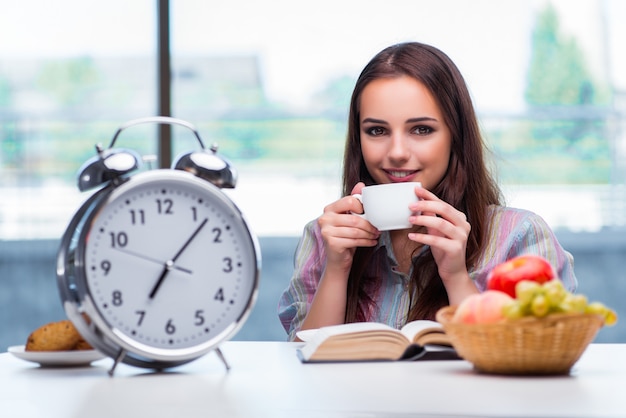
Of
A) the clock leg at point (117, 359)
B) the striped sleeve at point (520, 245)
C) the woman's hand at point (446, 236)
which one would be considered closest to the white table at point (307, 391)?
the clock leg at point (117, 359)

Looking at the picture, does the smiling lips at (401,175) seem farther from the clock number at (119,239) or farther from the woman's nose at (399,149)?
the clock number at (119,239)

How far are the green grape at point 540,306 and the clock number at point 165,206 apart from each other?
0.43m

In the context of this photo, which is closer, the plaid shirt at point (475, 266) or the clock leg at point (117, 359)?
the clock leg at point (117, 359)

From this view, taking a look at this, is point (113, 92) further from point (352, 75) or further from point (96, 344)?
point (96, 344)

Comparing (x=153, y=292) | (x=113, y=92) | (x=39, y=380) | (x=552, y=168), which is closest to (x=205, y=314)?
(x=153, y=292)

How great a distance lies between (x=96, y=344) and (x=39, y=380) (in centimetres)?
7

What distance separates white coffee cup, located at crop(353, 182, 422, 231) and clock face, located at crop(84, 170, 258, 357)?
1.45ft

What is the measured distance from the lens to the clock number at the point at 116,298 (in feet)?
3.49

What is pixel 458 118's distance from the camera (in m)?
1.95

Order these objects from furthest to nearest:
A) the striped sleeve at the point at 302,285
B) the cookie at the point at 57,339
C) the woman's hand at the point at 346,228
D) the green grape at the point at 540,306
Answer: the striped sleeve at the point at 302,285, the woman's hand at the point at 346,228, the cookie at the point at 57,339, the green grape at the point at 540,306

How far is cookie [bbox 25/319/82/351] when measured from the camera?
1.18 meters

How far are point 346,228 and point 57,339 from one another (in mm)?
637

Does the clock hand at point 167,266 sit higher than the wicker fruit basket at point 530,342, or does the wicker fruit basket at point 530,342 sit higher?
the clock hand at point 167,266

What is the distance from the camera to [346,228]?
1.68 metres
